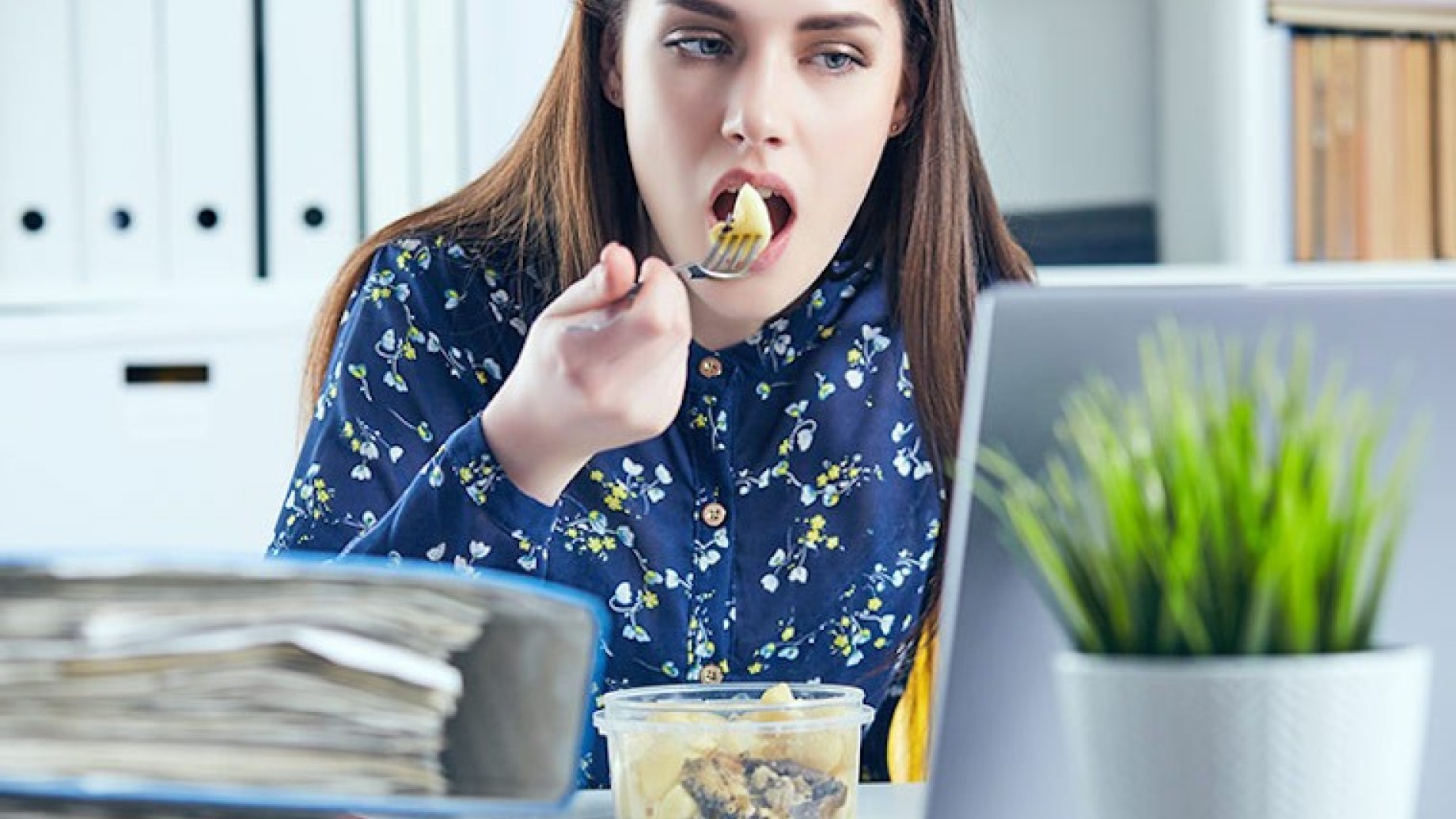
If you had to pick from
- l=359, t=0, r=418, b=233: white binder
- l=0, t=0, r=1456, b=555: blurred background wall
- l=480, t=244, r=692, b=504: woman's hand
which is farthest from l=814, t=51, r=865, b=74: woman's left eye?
l=359, t=0, r=418, b=233: white binder

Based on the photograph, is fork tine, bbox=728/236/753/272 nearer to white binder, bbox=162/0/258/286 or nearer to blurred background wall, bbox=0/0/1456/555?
blurred background wall, bbox=0/0/1456/555

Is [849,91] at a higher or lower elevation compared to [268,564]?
higher

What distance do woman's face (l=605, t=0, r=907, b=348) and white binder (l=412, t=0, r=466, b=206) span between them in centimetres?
102

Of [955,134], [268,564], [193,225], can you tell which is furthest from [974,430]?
[193,225]

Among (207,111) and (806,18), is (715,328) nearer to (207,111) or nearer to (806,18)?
(806,18)

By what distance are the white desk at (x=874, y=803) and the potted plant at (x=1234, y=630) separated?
1.00 ft

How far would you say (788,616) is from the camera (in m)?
1.31

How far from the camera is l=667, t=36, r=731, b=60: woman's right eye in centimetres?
122

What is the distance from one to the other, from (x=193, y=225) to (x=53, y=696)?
1.77 m

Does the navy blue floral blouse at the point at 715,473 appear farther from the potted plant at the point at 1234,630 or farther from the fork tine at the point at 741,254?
the potted plant at the point at 1234,630

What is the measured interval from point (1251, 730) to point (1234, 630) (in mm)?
26

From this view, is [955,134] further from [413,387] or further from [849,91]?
[413,387]

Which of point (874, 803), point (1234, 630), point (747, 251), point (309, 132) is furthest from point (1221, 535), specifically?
point (309, 132)

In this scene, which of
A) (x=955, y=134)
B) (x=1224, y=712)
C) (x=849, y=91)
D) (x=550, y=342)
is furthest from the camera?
(x=955, y=134)
